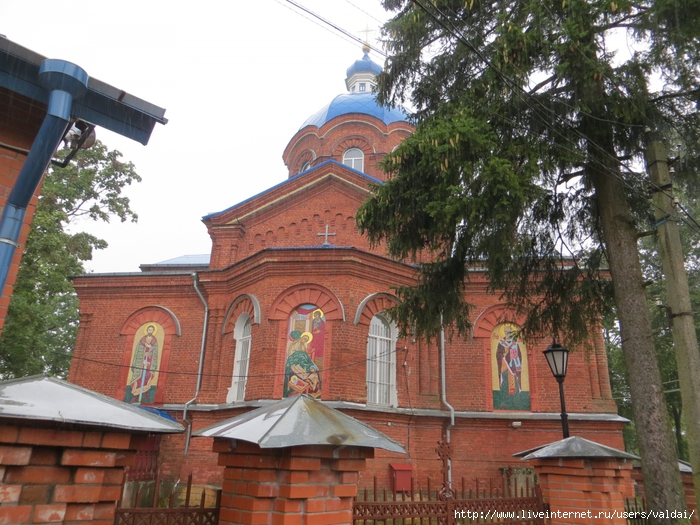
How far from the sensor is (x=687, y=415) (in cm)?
561

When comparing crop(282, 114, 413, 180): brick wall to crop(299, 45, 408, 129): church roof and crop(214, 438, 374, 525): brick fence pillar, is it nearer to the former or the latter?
crop(299, 45, 408, 129): church roof

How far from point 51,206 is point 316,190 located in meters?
8.10

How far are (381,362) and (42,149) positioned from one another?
1031cm

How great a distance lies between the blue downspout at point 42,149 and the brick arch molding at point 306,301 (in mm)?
9258

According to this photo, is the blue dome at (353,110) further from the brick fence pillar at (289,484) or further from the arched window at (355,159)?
the brick fence pillar at (289,484)

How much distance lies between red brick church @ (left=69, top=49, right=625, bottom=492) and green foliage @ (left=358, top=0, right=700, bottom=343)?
2.76 metres

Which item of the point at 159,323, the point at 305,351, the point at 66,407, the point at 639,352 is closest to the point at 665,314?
the point at 639,352

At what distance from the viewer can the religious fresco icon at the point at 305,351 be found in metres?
11.8

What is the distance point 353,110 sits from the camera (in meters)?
21.4

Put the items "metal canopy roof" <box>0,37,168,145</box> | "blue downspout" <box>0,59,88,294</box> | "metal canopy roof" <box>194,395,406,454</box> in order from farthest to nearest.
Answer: "metal canopy roof" <box>0,37,168,145</box>, "metal canopy roof" <box>194,395,406,454</box>, "blue downspout" <box>0,59,88,294</box>

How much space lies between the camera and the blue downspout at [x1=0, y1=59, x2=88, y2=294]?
10.5 feet

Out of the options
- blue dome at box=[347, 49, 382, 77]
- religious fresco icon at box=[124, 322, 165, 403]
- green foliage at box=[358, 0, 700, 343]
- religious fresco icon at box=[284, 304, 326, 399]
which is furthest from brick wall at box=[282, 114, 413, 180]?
green foliage at box=[358, 0, 700, 343]

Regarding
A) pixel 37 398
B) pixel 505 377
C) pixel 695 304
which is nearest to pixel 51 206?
pixel 505 377

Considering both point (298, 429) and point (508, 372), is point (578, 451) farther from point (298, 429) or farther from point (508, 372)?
point (508, 372)
